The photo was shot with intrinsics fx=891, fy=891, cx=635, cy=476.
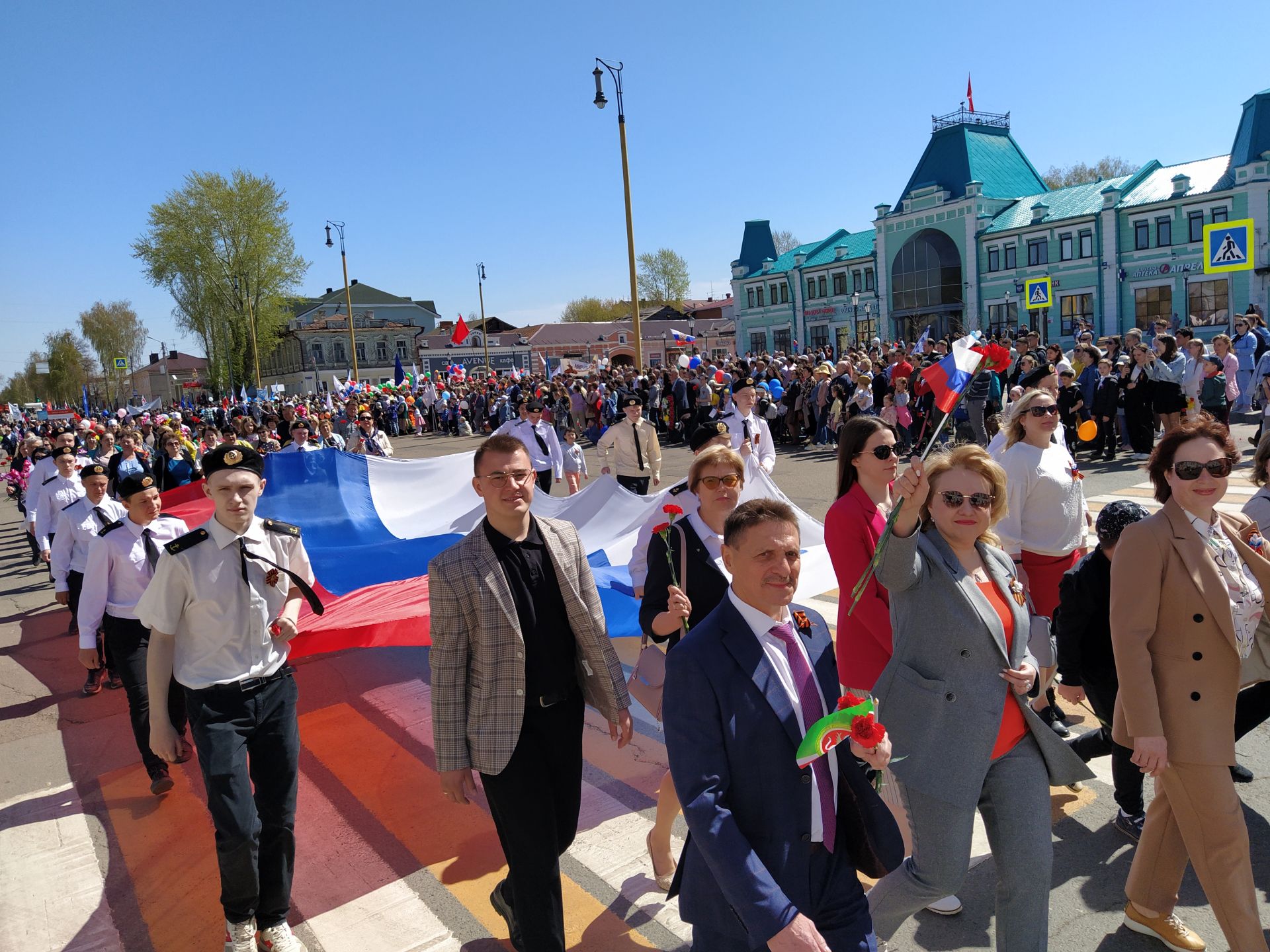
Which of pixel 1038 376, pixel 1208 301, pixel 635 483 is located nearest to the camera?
pixel 1038 376

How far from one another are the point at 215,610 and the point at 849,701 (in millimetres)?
2856

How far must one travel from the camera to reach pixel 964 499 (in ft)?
10.4

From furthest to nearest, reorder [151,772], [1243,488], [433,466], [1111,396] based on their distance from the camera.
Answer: [1111,396] → [433,466] → [1243,488] → [151,772]

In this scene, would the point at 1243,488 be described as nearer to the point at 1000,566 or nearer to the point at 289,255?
the point at 1000,566

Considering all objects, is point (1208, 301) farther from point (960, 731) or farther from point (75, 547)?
point (960, 731)

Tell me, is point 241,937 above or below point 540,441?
below

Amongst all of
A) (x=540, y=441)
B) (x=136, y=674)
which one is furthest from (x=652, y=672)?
(x=540, y=441)

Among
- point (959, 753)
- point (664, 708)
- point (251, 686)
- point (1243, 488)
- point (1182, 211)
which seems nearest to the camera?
point (664, 708)

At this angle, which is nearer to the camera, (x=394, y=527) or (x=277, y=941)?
(x=277, y=941)

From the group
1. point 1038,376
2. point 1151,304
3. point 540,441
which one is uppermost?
point 1151,304

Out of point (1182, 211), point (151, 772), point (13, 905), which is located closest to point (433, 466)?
point (151, 772)

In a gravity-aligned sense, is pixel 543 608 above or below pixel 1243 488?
above

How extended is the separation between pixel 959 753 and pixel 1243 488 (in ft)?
37.2

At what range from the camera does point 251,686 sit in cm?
389
